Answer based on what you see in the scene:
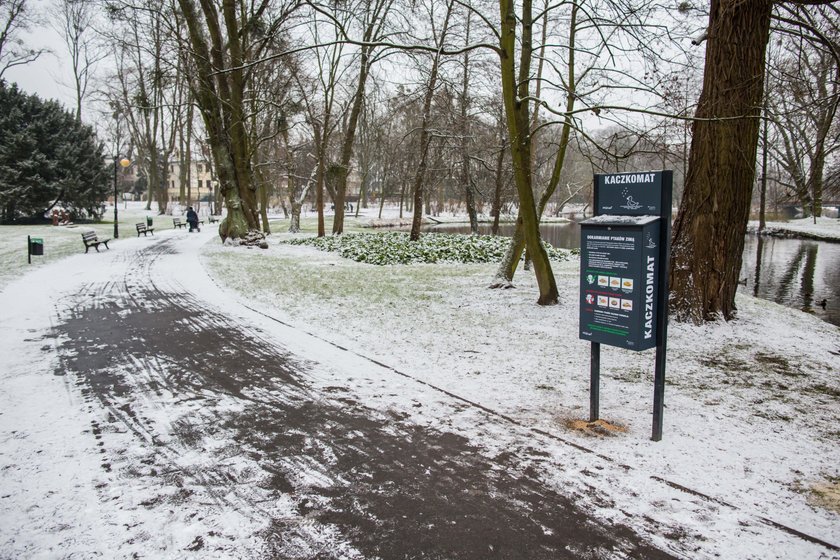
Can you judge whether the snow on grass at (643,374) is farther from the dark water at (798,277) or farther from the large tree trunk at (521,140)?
the dark water at (798,277)

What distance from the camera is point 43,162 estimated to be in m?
30.1

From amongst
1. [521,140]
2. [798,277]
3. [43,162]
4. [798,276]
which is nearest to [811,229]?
[798,276]

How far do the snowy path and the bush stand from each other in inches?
470

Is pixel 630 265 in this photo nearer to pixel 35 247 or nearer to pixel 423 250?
pixel 423 250

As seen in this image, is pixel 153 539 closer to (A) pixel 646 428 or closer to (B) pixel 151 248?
(A) pixel 646 428

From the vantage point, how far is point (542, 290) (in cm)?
1012

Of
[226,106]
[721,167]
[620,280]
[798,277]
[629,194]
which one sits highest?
[226,106]

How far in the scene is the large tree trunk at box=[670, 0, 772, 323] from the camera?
795cm

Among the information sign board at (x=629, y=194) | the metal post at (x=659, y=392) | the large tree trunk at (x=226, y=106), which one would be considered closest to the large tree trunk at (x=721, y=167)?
the metal post at (x=659, y=392)

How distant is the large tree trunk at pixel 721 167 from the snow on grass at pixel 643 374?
659 mm

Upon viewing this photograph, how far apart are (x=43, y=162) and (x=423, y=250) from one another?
24772mm

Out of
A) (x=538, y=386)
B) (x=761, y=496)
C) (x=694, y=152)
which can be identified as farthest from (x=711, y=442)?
(x=694, y=152)

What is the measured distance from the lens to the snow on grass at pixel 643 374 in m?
3.99

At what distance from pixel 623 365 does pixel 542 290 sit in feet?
11.8
